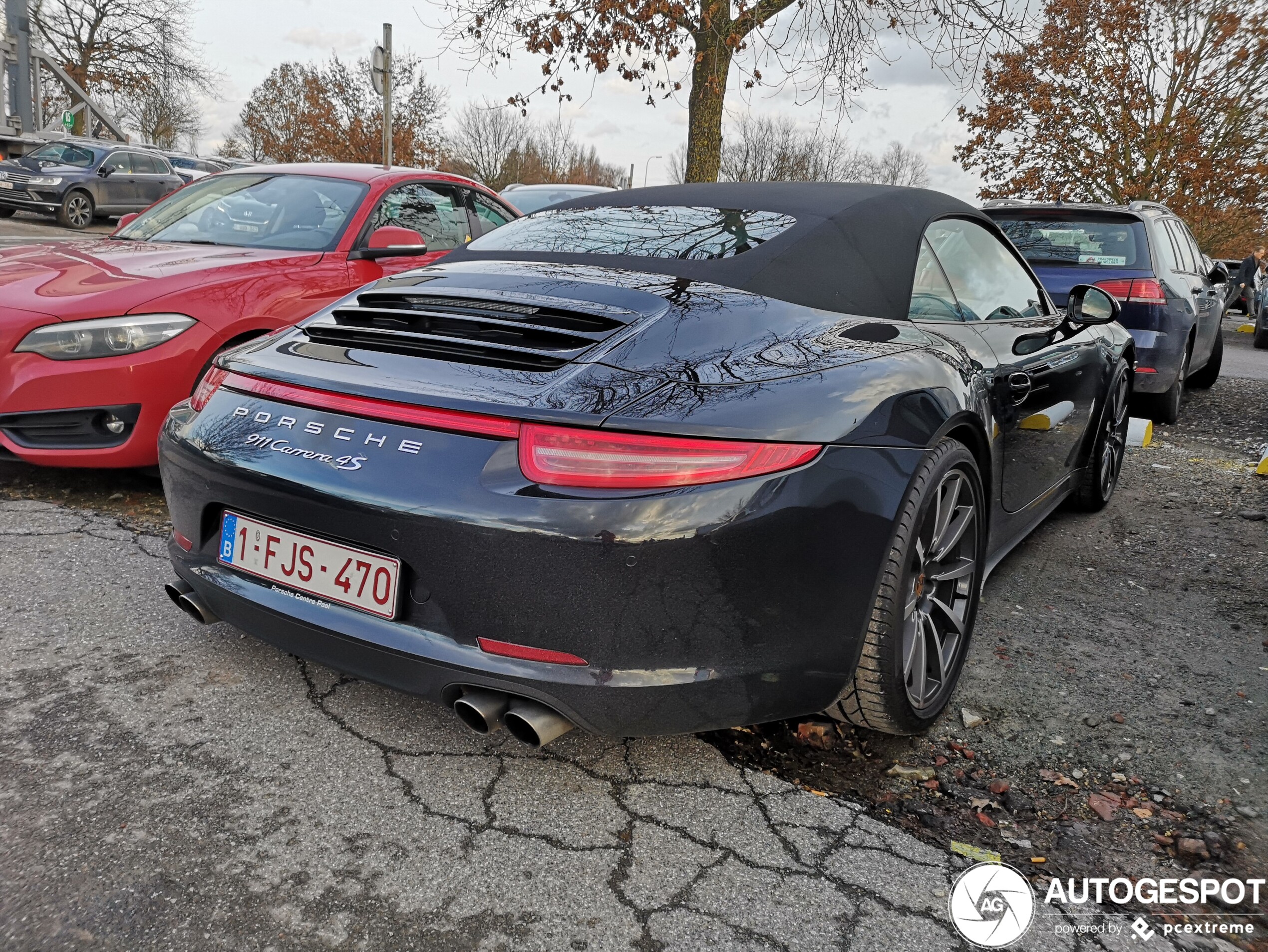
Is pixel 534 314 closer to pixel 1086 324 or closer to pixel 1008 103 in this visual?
pixel 1086 324

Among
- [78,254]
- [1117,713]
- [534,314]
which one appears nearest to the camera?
[534,314]

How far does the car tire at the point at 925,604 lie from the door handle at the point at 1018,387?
1.39ft

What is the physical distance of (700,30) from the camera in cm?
802

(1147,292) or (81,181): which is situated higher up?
(81,181)

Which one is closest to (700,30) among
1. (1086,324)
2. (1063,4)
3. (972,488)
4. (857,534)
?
(1086,324)

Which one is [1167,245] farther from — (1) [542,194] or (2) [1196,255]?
(1) [542,194]

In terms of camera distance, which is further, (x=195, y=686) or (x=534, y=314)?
(x=195, y=686)

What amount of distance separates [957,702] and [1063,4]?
20.8 meters

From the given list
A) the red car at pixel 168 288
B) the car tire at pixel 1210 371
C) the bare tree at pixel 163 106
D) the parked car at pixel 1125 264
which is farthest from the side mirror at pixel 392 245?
the bare tree at pixel 163 106

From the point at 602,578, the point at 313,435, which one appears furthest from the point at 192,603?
the point at 602,578

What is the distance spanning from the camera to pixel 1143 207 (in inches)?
261

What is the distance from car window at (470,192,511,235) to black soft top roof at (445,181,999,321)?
280 centimetres

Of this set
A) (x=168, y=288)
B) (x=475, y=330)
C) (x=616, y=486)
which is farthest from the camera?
(x=168, y=288)

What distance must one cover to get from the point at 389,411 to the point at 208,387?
0.72m
